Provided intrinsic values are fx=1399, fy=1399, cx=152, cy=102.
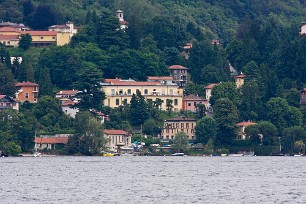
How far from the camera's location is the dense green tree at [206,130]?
5723 inches

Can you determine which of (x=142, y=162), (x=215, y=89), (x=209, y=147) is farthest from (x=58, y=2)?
(x=142, y=162)

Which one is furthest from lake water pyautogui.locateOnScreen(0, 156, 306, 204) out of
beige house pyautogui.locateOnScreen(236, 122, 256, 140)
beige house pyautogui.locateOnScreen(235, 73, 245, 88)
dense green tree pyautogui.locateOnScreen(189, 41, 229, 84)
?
dense green tree pyautogui.locateOnScreen(189, 41, 229, 84)

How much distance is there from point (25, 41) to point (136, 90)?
2215 cm

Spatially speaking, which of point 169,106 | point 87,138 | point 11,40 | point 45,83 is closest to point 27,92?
point 45,83

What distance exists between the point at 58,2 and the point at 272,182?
362 ft

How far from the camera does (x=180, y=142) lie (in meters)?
145

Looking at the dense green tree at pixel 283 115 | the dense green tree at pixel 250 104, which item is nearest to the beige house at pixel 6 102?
the dense green tree at pixel 250 104

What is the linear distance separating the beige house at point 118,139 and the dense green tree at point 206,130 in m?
7.27

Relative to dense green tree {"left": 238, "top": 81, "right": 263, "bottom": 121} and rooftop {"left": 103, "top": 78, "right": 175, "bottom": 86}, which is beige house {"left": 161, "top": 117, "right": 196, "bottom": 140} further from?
rooftop {"left": 103, "top": 78, "right": 175, "bottom": 86}

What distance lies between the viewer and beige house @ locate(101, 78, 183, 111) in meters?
161

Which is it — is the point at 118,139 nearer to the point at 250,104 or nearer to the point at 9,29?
the point at 250,104

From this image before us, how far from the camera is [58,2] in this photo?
198 metres

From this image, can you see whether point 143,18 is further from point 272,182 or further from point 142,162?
point 272,182

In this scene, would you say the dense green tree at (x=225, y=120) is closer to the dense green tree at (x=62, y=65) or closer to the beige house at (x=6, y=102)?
the dense green tree at (x=62, y=65)
